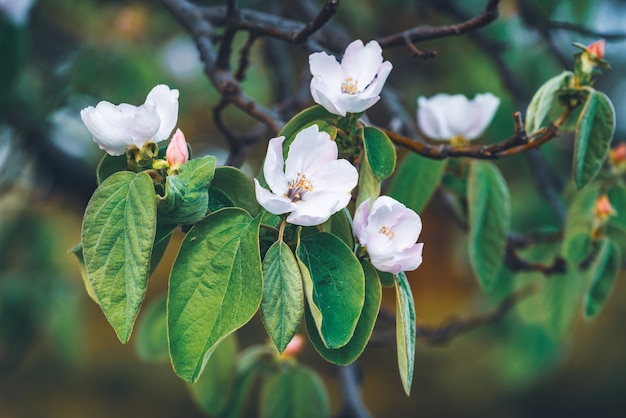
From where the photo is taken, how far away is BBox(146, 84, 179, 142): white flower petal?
2.17 feet

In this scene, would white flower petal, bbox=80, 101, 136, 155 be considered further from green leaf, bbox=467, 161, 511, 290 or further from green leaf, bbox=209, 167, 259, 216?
green leaf, bbox=467, 161, 511, 290

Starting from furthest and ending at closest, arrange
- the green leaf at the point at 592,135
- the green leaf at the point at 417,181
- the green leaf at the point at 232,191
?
the green leaf at the point at 417,181 < the green leaf at the point at 592,135 < the green leaf at the point at 232,191

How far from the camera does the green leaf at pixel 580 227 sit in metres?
1.06

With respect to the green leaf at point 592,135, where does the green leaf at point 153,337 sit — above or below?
below

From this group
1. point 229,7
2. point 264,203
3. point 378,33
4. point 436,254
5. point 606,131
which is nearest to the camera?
point 264,203

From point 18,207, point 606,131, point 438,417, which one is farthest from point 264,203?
point 438,417

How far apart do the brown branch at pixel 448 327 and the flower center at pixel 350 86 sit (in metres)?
0.59

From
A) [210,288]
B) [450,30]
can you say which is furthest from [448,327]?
[210,288]

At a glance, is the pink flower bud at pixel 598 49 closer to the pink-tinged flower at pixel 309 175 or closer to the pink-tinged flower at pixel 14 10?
the pink-tinged flower at pixel 309 175

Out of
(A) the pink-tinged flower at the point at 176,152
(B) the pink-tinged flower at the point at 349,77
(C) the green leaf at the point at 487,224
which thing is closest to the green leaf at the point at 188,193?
(A) the pink-tinged flower at the point at 176,152

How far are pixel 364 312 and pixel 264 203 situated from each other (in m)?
0.14

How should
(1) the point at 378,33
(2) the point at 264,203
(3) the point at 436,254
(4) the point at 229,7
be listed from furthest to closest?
1. (3) the point at 436,254
2. (1) the point at 378,33
3. (4) the point at 229,7
4. (2) the point at 264,203

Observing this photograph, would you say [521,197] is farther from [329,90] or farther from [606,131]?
[329,90]

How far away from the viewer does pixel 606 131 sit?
31.6 inches
